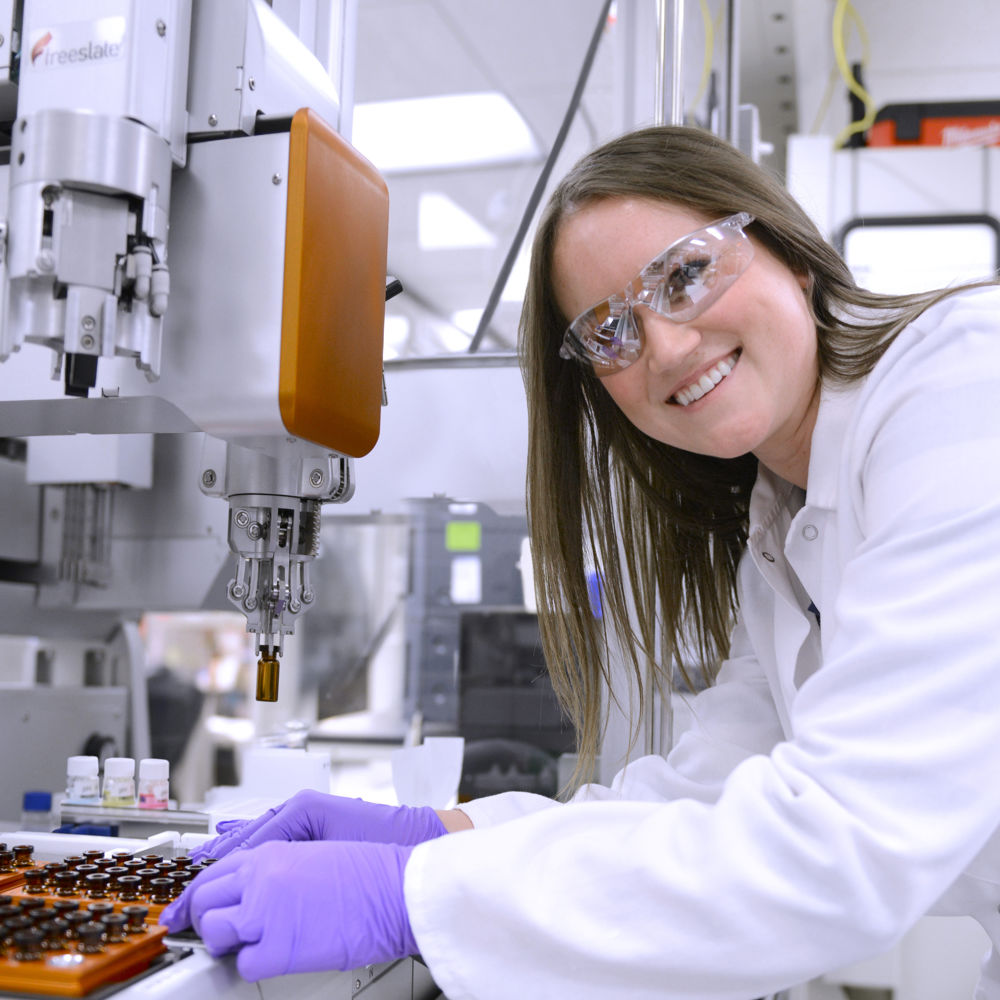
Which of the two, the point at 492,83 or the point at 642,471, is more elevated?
the point at 492,83

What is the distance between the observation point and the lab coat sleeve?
1.09 m

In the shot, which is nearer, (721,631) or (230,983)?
(230,983)

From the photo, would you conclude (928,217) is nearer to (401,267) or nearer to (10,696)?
(401,267)

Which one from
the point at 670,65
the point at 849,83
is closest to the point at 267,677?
the point at 670,65

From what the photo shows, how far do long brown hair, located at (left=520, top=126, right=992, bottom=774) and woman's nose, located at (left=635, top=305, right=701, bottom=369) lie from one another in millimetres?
124

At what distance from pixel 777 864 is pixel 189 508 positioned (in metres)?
1.24

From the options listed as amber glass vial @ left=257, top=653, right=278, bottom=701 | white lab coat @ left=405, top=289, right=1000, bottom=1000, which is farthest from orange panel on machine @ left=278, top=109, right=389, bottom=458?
white lab coat @ left=405, top=289, right=1000, bottom=1000

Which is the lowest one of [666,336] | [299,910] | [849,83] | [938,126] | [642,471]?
[299,910]

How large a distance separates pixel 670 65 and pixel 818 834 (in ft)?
3.69

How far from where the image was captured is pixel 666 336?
3.15 ft

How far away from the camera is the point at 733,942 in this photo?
0.64 meters

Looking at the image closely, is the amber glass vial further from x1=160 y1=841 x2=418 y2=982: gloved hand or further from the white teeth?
the white teeth

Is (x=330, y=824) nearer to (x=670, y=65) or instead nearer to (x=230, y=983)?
(x=230, y=983)

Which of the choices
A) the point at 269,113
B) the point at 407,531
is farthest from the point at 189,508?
the point at 269,113
